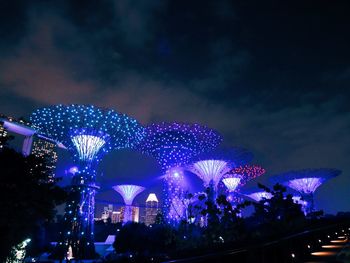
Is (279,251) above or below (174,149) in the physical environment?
below

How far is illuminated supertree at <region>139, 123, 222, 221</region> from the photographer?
43219 mm

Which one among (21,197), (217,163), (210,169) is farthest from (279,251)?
(210,169)

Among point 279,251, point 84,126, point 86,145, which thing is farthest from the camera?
point 86,145

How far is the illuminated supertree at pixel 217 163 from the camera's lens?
45844 mm

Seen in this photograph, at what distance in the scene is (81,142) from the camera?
1268 inches

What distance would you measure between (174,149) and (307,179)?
28751 mm

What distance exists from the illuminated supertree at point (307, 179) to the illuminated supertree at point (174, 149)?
22684 millimetres

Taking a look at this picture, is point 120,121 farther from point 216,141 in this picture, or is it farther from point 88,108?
point 216,141

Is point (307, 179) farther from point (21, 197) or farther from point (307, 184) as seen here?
point (21, 197)

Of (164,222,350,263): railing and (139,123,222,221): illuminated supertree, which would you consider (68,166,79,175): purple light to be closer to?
(139,123,222,221): illuminated supertree

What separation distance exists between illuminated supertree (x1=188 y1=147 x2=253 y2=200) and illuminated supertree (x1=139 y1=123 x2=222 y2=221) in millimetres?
2808

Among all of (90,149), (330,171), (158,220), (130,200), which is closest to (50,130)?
(90,149)

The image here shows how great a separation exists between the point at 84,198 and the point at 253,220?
27.6 m

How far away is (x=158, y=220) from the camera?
4959 centimetres
